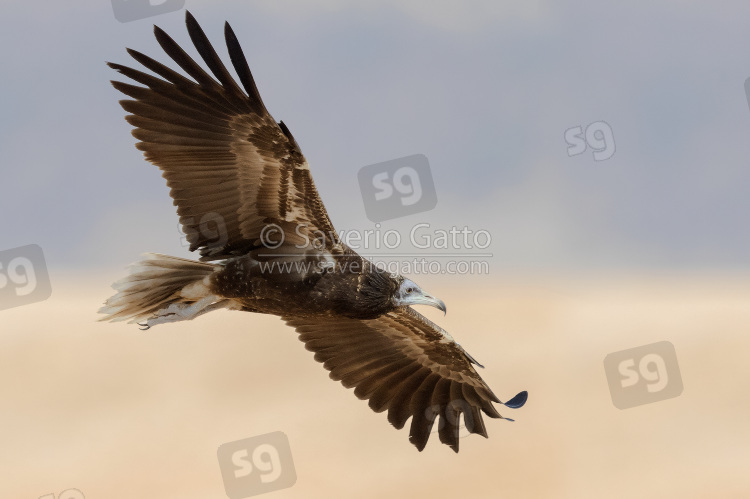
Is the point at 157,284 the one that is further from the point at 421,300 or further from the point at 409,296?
the point at 421,300

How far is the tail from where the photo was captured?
29.7 feet

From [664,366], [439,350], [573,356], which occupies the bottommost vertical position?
[573,356]

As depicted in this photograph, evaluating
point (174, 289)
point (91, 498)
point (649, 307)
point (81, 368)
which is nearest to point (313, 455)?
point (91, 498)

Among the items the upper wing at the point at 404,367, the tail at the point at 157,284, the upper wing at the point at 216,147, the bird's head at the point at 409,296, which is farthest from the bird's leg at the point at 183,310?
the bird's head at the point at 409,296

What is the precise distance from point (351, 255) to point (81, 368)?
22.6m

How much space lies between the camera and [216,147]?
856 cm

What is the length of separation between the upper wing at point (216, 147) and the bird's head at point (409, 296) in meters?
0.98

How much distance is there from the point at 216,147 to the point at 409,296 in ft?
8.20

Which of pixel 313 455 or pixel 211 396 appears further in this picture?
pixel 211 396

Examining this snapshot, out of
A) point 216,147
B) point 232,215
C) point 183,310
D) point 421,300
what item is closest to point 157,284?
point 183,310

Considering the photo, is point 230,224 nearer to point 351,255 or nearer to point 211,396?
point 351,255

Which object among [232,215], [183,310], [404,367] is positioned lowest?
[404,367]

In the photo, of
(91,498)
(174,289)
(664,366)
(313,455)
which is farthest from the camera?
(313,455)

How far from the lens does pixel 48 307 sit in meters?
33.0
